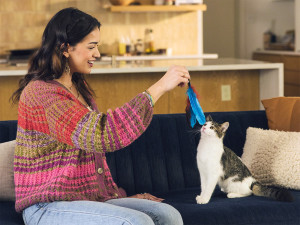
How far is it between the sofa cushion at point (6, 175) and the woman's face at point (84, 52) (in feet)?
2.08

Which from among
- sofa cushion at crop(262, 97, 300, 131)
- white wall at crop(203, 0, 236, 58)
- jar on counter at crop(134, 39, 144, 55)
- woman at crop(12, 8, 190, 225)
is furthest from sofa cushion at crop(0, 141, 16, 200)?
white wall at crop(203, 0, 236, 58)

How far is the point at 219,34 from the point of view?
9.12m

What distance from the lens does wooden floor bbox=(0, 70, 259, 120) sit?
4.07 metres

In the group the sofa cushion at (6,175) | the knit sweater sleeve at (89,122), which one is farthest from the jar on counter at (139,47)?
the knit sweater sleeve at (89,122)

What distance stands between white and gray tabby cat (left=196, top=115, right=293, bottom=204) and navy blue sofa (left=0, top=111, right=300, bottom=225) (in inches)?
1.9

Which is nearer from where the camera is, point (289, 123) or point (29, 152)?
point (29, 152)

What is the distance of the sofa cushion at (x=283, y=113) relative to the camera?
9.43 ft

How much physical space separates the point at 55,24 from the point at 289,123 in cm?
151

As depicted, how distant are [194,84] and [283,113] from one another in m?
1.41

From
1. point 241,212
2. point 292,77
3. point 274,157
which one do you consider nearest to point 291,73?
point 292,77

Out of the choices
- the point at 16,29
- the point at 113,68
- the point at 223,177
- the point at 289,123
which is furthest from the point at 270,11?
the point at 223,177

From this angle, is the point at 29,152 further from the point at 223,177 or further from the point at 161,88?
the point at 223,177

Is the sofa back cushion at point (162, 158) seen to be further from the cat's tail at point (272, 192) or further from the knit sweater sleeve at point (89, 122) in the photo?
the knit sweater sleeve at point (89, 122)

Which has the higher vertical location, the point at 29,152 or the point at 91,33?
the point at 91,33
